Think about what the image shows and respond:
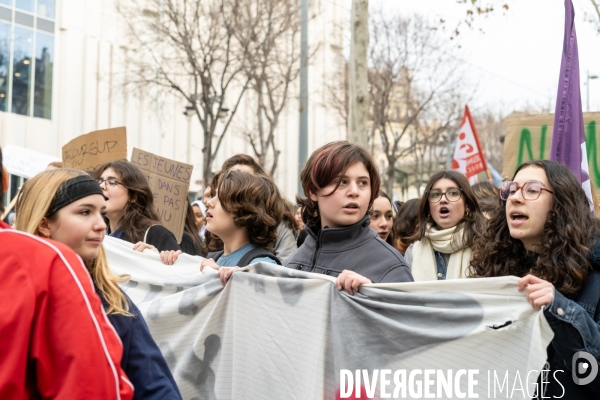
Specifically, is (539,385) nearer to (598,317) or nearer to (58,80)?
(598,317)

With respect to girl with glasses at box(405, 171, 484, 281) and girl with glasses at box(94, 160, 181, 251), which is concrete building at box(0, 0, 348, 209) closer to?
girl with glasses at box(405, 171, 484, 281)

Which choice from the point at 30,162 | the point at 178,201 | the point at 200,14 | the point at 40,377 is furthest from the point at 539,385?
the point at 200,14

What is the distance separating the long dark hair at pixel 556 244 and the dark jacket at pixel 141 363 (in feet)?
4.75

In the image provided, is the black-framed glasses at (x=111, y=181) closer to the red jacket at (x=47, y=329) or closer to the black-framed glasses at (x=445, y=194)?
the black-framed glasses at (x=445, y=194)

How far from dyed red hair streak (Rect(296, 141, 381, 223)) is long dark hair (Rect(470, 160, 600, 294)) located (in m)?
0.58

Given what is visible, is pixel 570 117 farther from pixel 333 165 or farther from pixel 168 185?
pixel 168 185

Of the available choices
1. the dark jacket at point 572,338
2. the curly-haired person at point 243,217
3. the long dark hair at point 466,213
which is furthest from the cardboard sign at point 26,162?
the dark jacket at point 572,338

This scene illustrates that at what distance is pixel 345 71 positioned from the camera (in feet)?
89.1

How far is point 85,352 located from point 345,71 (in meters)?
25.9

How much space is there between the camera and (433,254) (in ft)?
17.3

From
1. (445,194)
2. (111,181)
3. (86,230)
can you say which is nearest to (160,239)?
(111,181)

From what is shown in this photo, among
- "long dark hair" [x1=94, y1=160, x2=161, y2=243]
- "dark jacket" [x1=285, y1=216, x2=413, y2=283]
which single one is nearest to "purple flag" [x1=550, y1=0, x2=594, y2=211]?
"dark jacket" [x1=285, y1=216, x2=413, y2=283]

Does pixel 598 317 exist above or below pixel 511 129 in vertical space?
below

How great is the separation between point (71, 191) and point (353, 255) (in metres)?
1.38
